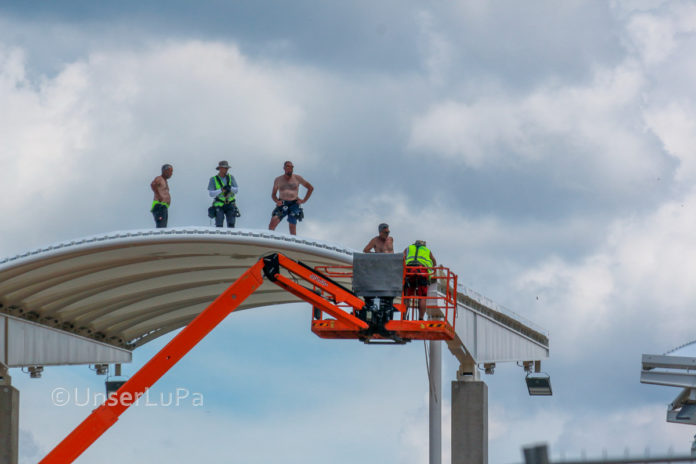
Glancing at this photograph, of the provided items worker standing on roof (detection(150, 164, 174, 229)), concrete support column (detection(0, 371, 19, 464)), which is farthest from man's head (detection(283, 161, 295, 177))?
concrete support column (detection(0, 371, 19, 464))

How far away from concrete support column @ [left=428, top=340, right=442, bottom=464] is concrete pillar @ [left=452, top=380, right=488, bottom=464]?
0.93 metres

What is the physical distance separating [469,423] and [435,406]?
4.34 ft

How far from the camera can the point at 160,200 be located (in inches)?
1140

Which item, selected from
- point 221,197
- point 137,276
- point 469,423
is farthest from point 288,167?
point 469,423

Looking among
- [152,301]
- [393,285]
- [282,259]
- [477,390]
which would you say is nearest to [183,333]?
[282,259]

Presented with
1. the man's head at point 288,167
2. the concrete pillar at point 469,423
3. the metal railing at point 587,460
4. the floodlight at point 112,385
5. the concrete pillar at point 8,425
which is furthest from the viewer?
the floodlight at point 112,385

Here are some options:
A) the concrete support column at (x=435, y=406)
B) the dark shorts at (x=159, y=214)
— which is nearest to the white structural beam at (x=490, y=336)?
the concrete support column at (x=435, y=406)

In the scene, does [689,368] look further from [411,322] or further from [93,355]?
[93,355]

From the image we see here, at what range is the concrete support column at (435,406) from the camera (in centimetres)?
2916

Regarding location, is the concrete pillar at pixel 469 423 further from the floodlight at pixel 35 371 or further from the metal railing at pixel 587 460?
the metal railing at pixel 587 460

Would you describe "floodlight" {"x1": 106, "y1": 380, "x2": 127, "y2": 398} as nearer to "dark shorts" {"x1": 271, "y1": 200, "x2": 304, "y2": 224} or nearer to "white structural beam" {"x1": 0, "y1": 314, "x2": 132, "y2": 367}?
"white structural beam" {"x1": 0, "y1": 314, "x2": 132, "y2": 367}

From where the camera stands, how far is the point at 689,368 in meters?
28.8

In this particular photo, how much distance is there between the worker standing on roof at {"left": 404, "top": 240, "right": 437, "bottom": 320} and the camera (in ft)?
82.2

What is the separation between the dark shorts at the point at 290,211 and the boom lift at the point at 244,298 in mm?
4376
